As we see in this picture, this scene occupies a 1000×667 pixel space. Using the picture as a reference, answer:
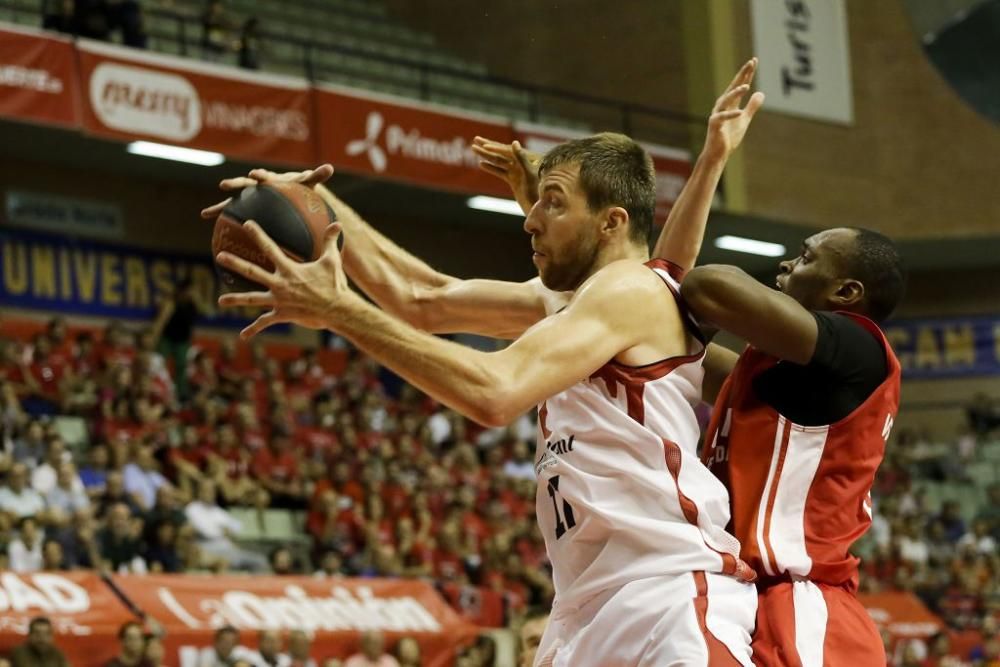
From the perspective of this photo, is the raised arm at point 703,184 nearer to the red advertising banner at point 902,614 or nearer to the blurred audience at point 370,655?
the blurred audience at point 370,655

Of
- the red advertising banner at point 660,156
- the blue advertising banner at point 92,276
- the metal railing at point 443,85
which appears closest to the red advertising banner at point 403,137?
the red advertising banner at point 660,156

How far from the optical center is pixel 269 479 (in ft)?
53.9

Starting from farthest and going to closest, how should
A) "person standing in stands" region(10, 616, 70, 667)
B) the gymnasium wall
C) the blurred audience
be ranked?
the gymnasium wall → the blurred audience → "person standing in stands" region(10, 616, 70, 667)

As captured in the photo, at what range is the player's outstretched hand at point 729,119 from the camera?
4727 mm

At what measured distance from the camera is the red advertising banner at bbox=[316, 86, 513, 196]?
750 inches

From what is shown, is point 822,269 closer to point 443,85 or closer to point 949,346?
point 443,85

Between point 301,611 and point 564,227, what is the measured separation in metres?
10.2

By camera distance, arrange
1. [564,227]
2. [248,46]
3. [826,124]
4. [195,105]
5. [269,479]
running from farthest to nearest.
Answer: [826,124] → [248,46] → [195,105] → [269,479] → [564,227]

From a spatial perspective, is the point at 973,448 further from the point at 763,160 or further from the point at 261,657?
the point at 261,657

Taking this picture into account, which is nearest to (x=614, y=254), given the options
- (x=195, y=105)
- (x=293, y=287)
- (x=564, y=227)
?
(x=564, y=227)

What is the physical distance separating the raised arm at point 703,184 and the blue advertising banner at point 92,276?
16.1m

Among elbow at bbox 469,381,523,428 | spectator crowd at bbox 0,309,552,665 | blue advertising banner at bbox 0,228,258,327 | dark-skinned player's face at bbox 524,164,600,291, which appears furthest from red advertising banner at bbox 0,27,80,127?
elbow at bbox 469,381,523,428

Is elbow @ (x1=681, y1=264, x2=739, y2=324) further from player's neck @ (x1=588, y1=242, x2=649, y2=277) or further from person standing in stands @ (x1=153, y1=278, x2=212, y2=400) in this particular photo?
person standing in stands @ (x1=153, y1=278, x2=212, y2=400)

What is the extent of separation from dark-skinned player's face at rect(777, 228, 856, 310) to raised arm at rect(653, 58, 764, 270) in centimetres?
52
